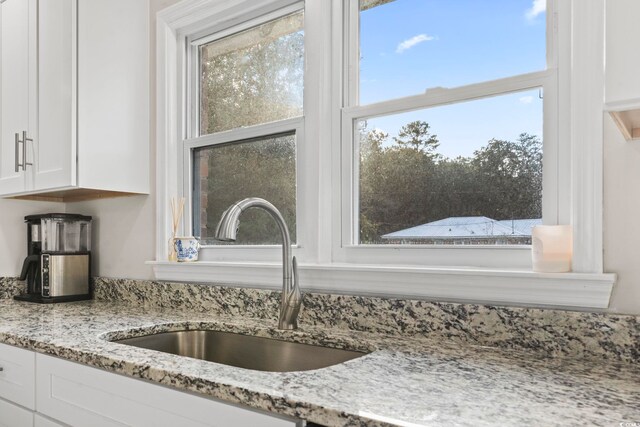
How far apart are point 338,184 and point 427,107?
1.29ft

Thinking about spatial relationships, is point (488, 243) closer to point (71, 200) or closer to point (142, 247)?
point (142, 247)

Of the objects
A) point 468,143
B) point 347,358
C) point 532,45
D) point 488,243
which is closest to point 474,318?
point 488,243

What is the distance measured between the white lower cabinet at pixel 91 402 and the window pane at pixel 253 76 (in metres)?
1.14

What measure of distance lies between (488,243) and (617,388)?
56 cm

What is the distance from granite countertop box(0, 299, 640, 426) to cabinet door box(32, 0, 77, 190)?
820 mm

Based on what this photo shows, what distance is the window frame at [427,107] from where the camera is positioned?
1.36 meters

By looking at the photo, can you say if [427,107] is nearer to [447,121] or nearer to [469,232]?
[447,121]

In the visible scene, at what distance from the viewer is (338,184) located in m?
1.79

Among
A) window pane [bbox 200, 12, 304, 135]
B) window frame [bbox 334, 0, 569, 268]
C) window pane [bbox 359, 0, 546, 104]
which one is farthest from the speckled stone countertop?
window pane [bbox 200, 12, 304, 135]

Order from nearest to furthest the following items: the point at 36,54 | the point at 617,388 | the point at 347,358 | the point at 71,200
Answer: the point at 617,388
the point at 347,358
the point at 36,54
the point at 71,200

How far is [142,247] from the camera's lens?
2.38 m

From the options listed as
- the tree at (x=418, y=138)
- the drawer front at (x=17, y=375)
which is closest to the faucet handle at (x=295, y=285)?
the tree at (x=418, y=138)

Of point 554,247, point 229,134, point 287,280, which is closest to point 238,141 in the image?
point 229,134

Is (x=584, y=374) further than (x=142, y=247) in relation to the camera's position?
No
